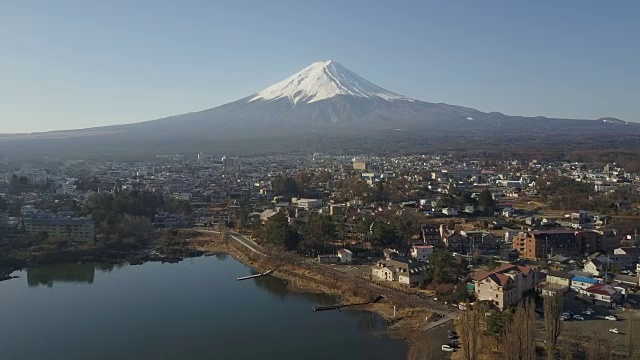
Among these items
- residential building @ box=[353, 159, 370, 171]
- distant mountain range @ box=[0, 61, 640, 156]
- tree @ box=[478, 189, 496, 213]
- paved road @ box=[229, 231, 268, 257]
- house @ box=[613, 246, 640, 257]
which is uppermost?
distant mountain range @ box=[0, 61, 640, 156]

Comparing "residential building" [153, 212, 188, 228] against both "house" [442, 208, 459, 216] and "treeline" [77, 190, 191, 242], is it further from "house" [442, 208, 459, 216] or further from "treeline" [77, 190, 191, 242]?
"house" [442, 208, 459, 216]

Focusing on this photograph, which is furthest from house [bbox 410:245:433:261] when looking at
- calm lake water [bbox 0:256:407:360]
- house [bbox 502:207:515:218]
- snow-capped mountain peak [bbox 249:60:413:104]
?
snow-capped mountain peak [bbox 249:60:413:104]

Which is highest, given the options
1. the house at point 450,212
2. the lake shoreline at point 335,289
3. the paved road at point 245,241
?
the house at point 450,212

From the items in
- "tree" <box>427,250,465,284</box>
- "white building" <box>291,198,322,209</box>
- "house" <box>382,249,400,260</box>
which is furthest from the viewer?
"white building" <box>291,198,322,209</box>

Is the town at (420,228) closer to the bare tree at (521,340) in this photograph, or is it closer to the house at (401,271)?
the house at (401,271)

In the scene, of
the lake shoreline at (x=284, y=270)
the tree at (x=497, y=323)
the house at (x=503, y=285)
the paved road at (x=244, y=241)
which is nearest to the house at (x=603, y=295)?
the house at (x=503, y=285)

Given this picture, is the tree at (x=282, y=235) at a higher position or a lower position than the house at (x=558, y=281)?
higher

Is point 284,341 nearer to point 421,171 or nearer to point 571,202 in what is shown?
point 571,202
